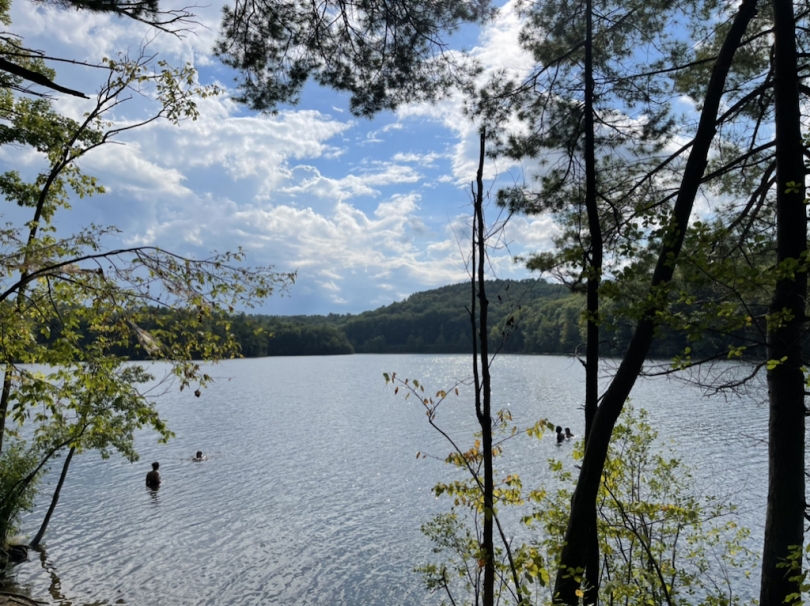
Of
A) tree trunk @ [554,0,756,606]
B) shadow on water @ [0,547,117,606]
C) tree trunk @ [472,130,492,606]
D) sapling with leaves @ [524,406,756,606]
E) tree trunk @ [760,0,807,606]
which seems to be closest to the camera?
tree trunk @ [472,130,492,606]

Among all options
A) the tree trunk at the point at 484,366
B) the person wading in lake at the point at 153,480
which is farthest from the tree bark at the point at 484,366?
the person wading in lake at the point at 153,480

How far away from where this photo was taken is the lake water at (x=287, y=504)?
1062 centimetres

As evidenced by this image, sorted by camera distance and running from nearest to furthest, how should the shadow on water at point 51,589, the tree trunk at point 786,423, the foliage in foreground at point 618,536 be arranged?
the foliage in foreground at point 618,536, the tree trunk at point 786,423, the shadow on water at point 51,589

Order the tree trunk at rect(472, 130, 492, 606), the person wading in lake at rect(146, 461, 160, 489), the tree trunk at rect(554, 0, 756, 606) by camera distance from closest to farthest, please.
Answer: the tree trunk at rect(472, 130, 492, 606)
the tree trunk at rect(554, 0, 756, 606)
the person wading in lake at rect(146, 461, 160, 489)

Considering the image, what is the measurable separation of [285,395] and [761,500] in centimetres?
3549

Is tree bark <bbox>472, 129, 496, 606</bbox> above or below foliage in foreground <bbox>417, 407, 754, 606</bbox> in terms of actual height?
above

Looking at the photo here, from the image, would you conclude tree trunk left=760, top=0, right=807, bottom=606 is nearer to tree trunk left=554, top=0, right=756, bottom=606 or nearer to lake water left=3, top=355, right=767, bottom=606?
lake water left=3, top=355, right=767, bottom=606

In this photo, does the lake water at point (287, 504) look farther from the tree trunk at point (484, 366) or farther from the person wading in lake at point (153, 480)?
the tree trunk at point (484, 366)

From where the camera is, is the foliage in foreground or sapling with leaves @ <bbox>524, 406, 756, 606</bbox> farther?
sapling with leaves @ <bbox>524, 406, 756, 606</bbox>

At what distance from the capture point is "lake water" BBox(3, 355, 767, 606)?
1062 centimetres

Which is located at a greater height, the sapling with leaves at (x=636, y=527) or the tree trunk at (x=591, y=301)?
the tree trunk at (x=591, y=301)

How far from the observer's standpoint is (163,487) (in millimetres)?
17812

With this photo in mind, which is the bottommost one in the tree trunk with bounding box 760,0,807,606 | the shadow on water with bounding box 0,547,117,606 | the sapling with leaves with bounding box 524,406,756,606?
the shadow on water with bounding box 0,547,117,606

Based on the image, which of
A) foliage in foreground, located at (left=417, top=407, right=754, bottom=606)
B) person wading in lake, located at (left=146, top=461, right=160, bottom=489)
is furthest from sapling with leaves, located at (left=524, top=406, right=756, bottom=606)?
person wading in lake, located at (left=146, top=461, right=160, bottom=489)
